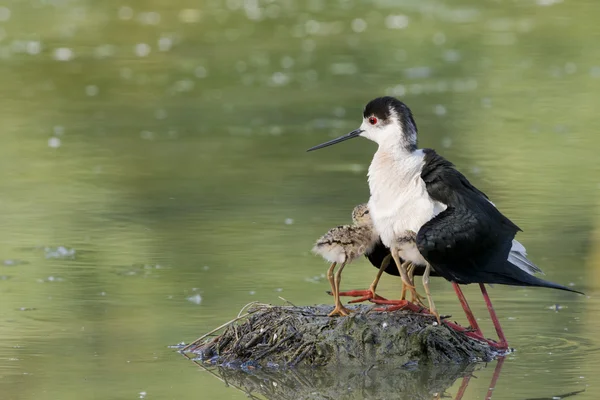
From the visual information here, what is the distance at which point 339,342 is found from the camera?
783 cm

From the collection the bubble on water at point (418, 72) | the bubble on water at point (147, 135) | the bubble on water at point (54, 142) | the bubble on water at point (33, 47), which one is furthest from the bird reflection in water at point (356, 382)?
the bubble on water at point (33, 47)

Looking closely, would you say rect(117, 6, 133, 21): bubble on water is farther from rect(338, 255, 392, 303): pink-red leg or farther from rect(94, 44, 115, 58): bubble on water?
rect(338, 255, 392, 303): pink-red leg

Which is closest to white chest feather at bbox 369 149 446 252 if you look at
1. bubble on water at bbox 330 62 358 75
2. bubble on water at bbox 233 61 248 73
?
bubble on water at bbox 330 62 358 75

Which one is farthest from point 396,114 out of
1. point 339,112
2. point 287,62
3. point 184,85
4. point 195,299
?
point 287,62

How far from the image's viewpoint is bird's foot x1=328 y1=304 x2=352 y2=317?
801cm

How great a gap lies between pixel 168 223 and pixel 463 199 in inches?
170

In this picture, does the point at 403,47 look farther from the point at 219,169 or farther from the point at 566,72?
the point at 219,169

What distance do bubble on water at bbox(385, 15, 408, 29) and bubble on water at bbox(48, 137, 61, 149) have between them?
9178mm

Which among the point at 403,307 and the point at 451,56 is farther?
the point at 451,56

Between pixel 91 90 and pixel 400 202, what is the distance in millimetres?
11657

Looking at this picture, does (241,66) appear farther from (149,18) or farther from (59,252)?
Result: (59,252)

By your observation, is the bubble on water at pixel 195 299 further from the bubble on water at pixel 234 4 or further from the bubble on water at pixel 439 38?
the bubble on water at pixel 234 4

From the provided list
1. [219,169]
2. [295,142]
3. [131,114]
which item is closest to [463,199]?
[219,169]

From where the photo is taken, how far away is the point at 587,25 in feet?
76.2
